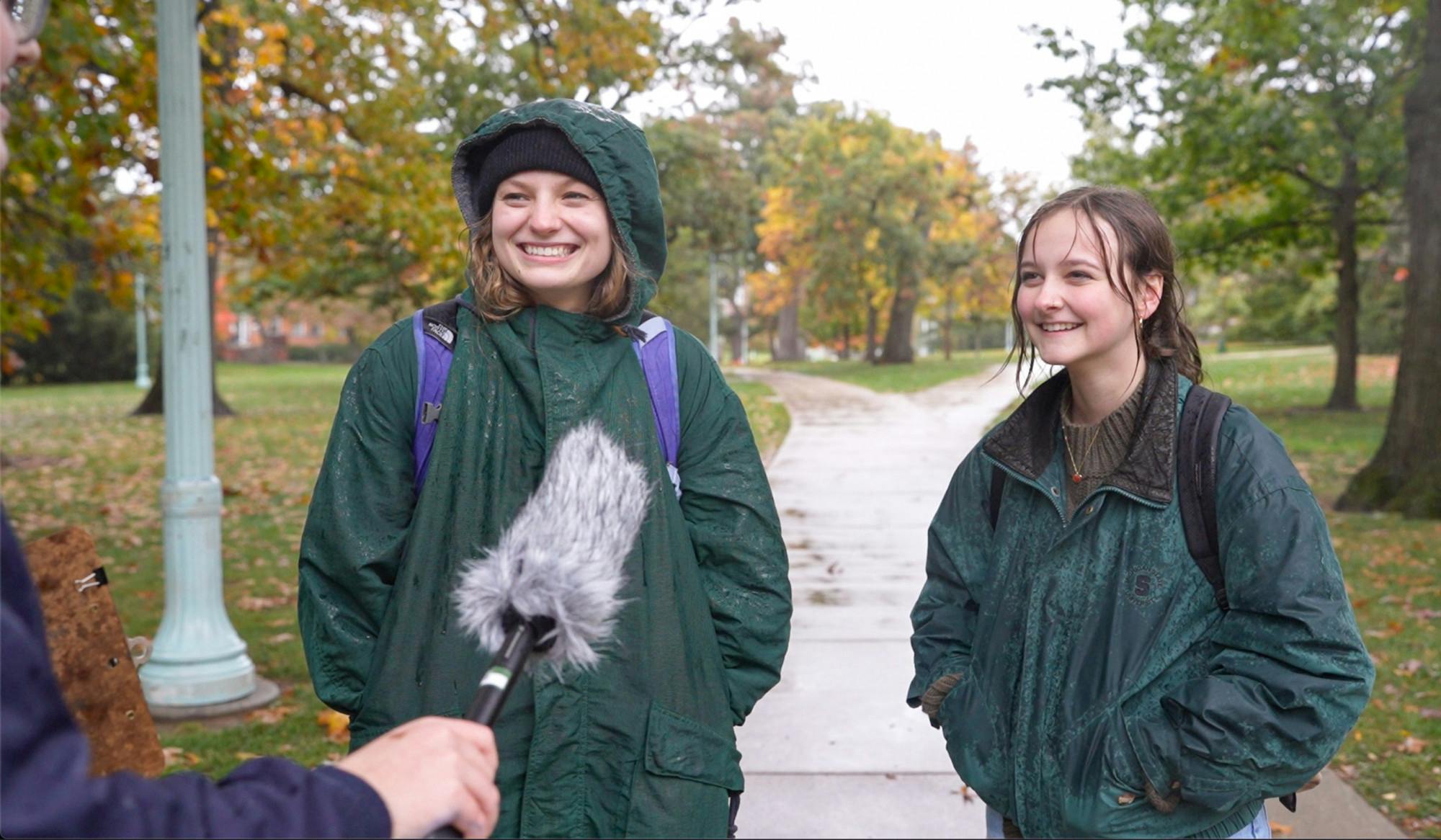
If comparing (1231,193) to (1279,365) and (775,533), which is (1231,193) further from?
(775,533)

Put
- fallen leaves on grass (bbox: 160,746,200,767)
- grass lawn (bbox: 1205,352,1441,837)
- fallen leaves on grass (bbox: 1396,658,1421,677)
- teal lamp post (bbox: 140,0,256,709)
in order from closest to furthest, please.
A: 1. grass lawn (bbox: 1205,352,1441,837)
2. fallen leaves on grass (bbox: 160,746,200,767)
3. teal lamp post (bbox: 140,0,256,709)
4. fallen leaves on grass (bbox: 1396,658,1421,677)

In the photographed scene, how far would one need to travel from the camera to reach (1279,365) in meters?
35.2

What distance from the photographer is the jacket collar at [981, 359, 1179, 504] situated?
7.59ft

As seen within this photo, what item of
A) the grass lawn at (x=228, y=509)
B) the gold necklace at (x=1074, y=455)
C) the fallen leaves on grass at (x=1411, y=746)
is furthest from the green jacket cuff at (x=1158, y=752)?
the grass lawn at (x=228, y=509)

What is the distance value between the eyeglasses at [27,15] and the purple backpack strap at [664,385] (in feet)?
3.98

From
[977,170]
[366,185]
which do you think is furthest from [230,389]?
[977,170]

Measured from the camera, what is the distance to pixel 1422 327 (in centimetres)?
1049

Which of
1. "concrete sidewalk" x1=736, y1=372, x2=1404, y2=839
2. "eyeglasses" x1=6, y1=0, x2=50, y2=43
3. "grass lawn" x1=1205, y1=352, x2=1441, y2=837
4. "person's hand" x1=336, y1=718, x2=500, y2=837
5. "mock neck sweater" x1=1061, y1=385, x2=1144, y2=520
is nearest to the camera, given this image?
"person's hand" x1=336, y1=718, x2=500, y2=837

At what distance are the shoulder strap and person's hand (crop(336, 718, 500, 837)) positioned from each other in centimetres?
102

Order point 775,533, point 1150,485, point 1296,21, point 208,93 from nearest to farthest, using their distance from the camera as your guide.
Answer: point 1150,485 < point 775,533 < point 208,93 < point 1296,21

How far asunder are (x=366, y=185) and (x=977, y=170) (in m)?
45.7

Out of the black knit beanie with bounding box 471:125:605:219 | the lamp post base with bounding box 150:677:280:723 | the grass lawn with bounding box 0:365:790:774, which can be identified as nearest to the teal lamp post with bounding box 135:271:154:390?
the grass lawn with bounding box 0:365:790:774

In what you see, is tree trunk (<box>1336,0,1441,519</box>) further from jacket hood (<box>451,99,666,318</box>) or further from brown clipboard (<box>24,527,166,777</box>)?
brown clipboard (<box>24,527,166,777</box>)

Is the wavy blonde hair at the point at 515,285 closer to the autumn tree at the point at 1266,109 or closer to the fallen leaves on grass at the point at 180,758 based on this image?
the fallen leaves on grass at the point at 180,758
